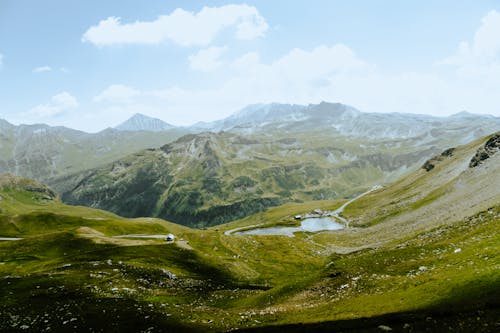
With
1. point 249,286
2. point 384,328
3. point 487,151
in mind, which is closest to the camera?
point 384,328

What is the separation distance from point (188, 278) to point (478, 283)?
54.1 meters

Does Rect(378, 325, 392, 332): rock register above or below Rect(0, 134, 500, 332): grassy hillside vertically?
above

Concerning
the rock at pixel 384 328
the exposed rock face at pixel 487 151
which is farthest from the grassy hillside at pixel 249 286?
the exposed rock face at pixel 487 151

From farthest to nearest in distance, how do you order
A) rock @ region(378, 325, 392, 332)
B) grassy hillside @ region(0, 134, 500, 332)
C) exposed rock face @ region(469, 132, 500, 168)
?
exposed rock face @ region(469, 132, 500, 168) → grassy hillside @ region(0, 134, 500, 332) → rock @ region(378, 325, 392, 332)

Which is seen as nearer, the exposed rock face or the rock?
the rock

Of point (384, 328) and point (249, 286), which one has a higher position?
point (384, 328)

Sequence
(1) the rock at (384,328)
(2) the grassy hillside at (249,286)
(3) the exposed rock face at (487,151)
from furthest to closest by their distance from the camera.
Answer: (3) the exposed rock face at (487,151) < (2) the grassy hillside at (249,286) < (1) the rock at (384,328)

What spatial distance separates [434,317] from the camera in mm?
25750

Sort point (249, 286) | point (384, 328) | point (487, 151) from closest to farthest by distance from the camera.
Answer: point (384, 328)
point (249, 286)
point (487, 151)

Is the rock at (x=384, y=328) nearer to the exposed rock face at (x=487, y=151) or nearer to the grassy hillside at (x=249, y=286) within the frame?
the grassy hillside at (x=249, y=286)

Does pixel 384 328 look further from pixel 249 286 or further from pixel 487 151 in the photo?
pixel 487 151

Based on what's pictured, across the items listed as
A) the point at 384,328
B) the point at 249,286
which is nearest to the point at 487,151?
the point at 249,286

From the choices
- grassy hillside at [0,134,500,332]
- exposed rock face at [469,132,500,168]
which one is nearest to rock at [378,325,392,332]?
grassy hillside at [0,134,500,332]

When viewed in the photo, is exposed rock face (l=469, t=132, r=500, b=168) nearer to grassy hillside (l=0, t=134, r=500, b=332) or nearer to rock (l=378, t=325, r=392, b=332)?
grassy hillside (l=0, t=134, r=500, b=332)
